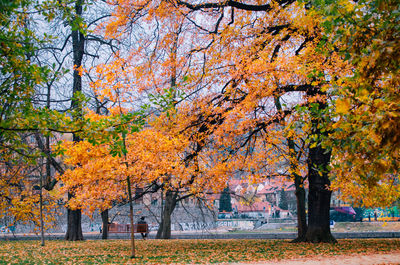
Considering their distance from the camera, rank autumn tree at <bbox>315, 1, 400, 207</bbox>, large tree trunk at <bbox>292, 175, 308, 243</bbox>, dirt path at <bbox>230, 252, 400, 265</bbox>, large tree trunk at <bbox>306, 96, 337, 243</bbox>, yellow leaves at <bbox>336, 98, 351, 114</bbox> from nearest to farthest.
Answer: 1. yellow leaves at <bbox>336, 98, 351, 114</bbox>
2. autumn tree at <bbox>315, 1, 400, 207</bbox>
3. dirt path at <bbox>230, 252, 400, 265</bbox>
4. large tree trunk at <bbox>306, 96, 337, 243</bbox>
5. large tree trunk at <bbox>292, 175, 308, 243</bbox>

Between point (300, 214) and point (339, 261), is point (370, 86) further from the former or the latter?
point (300, 214)

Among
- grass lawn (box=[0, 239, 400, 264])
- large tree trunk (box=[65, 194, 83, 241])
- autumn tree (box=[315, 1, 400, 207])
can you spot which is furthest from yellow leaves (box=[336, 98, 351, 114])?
large tree trunk (box=[65, 194, 83, 241])

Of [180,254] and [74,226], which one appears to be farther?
[74,226]

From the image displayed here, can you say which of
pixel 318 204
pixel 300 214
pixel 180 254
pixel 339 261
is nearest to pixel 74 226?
pixel 180 254

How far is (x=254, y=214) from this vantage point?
161 feet

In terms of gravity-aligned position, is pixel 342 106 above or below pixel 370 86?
below

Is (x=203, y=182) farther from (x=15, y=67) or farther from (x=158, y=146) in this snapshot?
(x=15, y=67)

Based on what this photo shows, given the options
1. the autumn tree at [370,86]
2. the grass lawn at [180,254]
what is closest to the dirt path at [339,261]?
the grass lawn at [180,254]

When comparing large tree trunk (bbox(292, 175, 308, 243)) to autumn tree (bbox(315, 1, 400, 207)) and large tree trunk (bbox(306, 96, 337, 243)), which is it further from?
autumn tree (bbox(315, 1, 400, 207))

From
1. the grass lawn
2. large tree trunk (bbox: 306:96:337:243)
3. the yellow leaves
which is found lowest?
the grass lawn

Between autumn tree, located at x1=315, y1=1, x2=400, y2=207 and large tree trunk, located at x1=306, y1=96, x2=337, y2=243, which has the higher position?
autumn tree, located at x1=315, y1=1, x2=400, y2=207

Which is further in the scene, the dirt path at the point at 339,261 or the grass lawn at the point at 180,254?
the grass lawn at the point at 180,254

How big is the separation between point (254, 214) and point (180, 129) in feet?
125

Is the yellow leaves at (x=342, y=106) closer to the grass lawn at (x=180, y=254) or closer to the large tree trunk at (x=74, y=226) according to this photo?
the grass lawn at (x=180, y=254)
